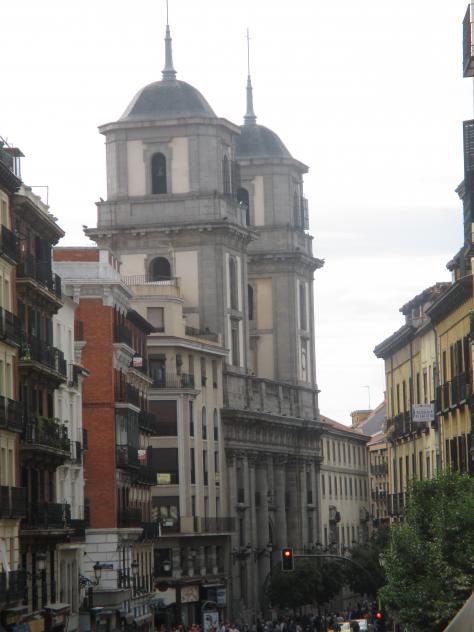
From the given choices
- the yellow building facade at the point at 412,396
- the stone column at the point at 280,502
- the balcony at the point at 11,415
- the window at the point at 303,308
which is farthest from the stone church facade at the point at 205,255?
the balcony at the point at 11,415

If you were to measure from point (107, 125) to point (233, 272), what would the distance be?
12962 millimetres

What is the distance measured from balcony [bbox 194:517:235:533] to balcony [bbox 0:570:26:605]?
6281 cm

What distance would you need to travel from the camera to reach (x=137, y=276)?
451 ft

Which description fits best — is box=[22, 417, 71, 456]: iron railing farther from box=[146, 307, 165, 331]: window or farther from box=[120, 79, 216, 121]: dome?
box=[120, 79, 216, 121]: dome

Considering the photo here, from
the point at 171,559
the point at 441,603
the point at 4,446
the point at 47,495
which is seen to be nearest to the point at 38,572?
the point at 47,495

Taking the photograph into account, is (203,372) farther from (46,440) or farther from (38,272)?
(46,440)

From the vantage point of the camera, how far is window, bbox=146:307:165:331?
418 feet

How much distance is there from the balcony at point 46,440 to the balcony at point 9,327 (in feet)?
12.3

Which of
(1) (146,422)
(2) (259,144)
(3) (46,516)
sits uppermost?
(2) (259,144)

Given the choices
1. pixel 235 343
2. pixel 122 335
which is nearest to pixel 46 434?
pixel 122 335

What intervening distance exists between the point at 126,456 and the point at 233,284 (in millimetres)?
49140

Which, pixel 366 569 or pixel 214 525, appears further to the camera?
pixel 214 525

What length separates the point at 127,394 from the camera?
96812mm

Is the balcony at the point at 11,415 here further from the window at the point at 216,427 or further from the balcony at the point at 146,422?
the window at the point at 216,427
